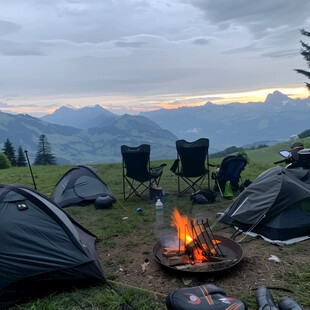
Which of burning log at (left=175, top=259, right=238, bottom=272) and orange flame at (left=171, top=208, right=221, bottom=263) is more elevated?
orange flame at (left=171, top=208, right=221, bottom=263)

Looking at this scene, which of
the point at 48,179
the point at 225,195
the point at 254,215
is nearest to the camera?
the point at 254,215

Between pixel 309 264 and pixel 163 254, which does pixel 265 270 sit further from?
pixel 163 254

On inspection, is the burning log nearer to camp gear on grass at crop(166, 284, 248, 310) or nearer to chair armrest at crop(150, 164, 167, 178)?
camp gear on grass at crop(166, 284, 248, 310)

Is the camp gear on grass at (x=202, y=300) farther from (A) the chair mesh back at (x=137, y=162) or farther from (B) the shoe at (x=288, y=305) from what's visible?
(A) the chair mesh back at (x=137, y=162)

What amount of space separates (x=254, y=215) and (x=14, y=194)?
4.46 m

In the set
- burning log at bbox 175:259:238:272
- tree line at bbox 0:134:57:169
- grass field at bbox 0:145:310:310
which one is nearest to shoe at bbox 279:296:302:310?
grass field at bbox 0:145:310:310

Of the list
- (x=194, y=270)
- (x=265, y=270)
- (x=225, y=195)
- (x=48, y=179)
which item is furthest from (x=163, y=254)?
(x=48, y=179)

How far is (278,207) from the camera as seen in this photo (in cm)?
566

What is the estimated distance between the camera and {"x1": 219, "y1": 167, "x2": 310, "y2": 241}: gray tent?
558 centimetres

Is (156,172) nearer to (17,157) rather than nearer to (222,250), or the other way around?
(222,250)

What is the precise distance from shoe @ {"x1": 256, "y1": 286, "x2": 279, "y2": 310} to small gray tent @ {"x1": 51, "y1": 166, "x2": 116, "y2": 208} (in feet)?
20.2

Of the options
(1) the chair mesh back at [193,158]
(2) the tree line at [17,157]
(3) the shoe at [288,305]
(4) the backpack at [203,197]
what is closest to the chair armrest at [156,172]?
(1) the chair mesh back at [193,158]

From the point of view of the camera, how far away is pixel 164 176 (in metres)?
13.4

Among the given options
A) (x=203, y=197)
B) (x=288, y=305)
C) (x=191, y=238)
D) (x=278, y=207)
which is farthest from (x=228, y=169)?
(x=288, y=305)
